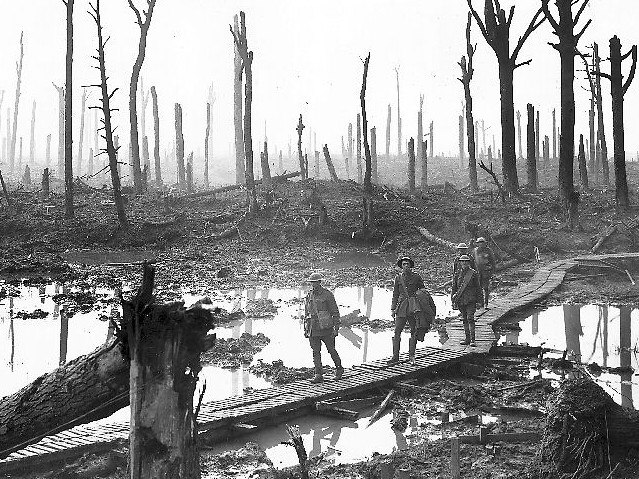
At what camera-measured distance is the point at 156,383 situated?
3.77 metres

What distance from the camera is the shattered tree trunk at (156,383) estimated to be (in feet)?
12.3

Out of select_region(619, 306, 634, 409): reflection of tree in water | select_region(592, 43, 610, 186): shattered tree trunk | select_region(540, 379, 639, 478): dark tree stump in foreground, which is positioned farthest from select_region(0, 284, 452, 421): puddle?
select_region(592, 43, 610, 186): shattered tree trunk

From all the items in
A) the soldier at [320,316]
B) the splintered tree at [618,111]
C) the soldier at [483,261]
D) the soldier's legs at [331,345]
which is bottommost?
the soldier's legs at [331,345]

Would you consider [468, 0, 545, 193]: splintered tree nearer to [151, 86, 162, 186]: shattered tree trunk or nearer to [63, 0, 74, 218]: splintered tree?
[63, 0, 74, 218]: splintered tree

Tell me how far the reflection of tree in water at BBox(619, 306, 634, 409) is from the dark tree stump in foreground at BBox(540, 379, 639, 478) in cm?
108

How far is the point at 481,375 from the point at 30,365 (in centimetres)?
726

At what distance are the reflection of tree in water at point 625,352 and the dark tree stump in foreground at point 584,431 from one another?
1.08 metres

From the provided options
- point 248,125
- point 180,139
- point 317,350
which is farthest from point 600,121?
point 317,350

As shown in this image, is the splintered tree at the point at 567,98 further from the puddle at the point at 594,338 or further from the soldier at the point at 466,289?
the soldier at the point at 466,289

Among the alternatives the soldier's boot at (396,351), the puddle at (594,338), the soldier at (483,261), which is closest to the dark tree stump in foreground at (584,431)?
the puddle at (594,338)

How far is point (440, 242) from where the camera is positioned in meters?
24.8

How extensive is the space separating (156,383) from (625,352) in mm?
10356

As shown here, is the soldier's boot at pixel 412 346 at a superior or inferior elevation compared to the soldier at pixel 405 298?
inferior

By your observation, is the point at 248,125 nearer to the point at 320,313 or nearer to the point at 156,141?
the point at 156,141
